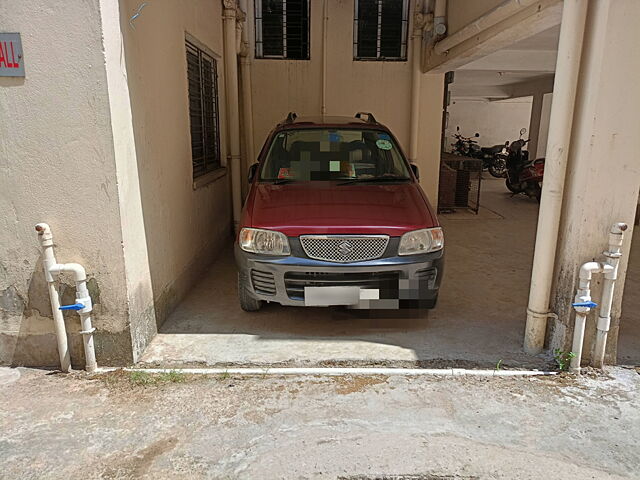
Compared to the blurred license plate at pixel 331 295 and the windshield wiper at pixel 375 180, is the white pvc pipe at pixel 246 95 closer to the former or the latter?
the windshield wiper at pixel 375 180

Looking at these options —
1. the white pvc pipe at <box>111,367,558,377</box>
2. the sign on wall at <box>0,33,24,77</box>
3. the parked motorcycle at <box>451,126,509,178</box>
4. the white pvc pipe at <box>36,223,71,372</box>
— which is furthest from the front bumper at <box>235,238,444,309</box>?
the parked motorcycle at <box>451,126,509,178</box>

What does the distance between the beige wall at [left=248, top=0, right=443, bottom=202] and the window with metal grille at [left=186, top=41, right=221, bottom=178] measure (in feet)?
5.00

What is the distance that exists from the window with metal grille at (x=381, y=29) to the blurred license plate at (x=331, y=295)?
5542 mm

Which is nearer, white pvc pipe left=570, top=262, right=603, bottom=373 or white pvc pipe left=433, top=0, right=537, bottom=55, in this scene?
white pvc pipe left=570, top=262, right=603, bottom=373

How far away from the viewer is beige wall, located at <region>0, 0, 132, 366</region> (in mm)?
3096

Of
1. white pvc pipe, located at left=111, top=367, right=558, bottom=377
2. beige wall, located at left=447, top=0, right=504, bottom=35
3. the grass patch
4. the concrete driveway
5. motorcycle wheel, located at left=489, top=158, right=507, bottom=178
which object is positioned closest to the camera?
the grass patch

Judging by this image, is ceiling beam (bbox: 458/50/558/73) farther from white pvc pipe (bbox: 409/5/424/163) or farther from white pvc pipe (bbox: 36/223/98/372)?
white pvc pipe (bbox: 36/223/98/372)

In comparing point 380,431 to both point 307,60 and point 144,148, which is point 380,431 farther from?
point 307,60

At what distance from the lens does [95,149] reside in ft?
10.6

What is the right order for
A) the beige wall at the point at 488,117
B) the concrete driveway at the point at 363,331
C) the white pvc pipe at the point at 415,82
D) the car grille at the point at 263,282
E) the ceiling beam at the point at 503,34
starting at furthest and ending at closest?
the beige wall at the point at 488,117 < the white pvc pipe at the point at 415,82 < the car grille at the point at 263,282 < the ceiling beam at the point at 503,34 < the concrete driveway at the point at 363,331

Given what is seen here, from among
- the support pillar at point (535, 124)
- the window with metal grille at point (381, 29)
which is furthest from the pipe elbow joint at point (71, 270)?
the support pillar at point (535, 124)

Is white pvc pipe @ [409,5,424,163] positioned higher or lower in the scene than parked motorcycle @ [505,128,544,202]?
higher

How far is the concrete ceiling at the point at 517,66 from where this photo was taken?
7.16m

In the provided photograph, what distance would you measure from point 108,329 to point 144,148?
4.71ft
